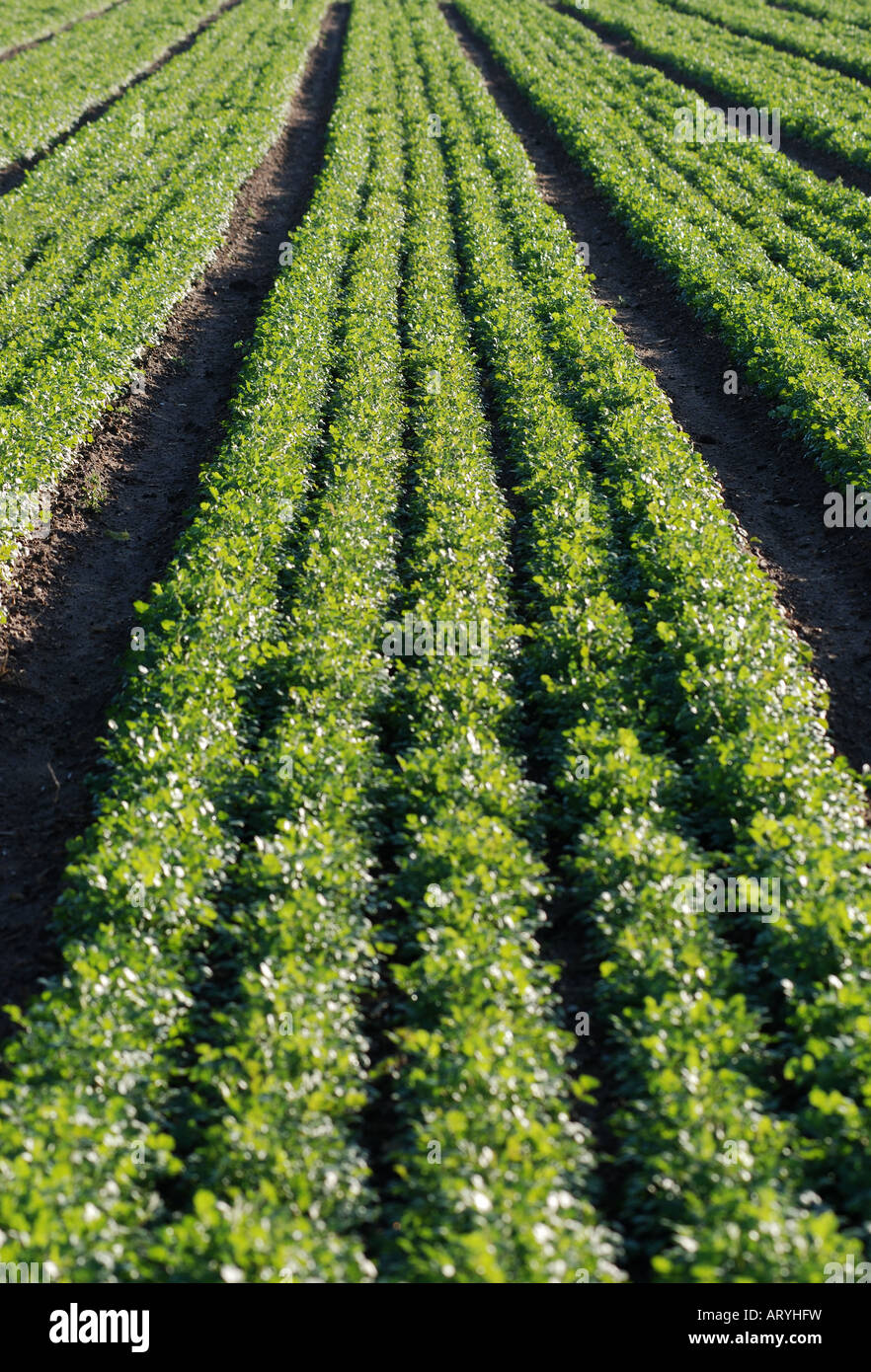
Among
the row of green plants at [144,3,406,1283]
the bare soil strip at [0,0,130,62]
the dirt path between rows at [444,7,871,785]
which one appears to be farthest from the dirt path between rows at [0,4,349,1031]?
the bare soil strip at [0,0,130,62]

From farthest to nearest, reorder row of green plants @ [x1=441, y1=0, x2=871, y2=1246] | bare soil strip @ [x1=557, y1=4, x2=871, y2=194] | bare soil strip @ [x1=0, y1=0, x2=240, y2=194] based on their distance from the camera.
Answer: bare soil strip @ [x1=0, y1=0, x2=240, y2=194], bare soil strip @ [x1=557, y1=4, x2=871, y2=194], row of green plants @ [x1=441, y1=0, x2=871, y2=1246]

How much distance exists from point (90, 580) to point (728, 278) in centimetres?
1243

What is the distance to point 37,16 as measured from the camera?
4350 centimetres

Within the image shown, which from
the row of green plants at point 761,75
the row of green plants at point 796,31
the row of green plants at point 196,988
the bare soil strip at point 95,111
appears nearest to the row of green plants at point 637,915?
the row of green plants at point 196,988

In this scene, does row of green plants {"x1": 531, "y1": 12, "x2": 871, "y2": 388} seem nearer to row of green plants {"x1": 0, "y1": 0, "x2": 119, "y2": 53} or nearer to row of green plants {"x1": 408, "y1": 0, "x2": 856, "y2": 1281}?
row of green plants {"x1": 408, "y1": 0, "x2": 856, "y2": 1281}

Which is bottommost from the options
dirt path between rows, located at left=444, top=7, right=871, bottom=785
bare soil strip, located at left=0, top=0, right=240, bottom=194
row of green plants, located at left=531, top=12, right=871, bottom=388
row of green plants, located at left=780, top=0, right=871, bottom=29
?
dirt path between rows, located at left=444, top=7, right=871, bottom=785

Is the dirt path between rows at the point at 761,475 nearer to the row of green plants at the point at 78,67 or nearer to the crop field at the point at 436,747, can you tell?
the crop field at the point at 436,747

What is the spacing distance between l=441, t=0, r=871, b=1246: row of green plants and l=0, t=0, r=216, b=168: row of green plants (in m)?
22.3

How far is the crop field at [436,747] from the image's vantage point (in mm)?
5609

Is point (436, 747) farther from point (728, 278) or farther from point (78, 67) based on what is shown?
point (78, 67)

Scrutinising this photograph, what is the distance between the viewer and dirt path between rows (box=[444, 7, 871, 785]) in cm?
1097

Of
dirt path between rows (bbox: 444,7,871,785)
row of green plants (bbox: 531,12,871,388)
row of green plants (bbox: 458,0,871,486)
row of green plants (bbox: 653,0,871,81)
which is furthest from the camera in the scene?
row of green plants (bbox: 653,0,871,81)

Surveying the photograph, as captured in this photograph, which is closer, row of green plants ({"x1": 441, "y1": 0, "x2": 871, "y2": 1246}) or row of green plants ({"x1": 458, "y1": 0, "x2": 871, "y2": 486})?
row of green plants ({"x1": 441, "y1": 0, "x2": 871, "y2": 1246})
